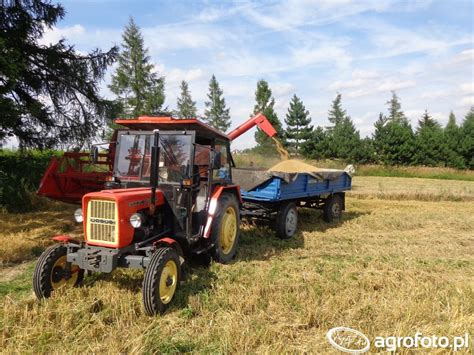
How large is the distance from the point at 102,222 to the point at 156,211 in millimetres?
759

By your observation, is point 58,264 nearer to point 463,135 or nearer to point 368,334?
point 368,334

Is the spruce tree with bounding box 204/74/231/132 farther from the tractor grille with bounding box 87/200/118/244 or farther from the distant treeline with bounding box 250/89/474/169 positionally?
the tractor grille with bounding box 87/200/118/244

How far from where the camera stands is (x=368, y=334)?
11.2 ft

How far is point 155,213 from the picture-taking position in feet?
15.5

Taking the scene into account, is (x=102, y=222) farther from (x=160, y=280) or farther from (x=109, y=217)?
(x=160, y=280)

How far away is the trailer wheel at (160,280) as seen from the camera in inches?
147

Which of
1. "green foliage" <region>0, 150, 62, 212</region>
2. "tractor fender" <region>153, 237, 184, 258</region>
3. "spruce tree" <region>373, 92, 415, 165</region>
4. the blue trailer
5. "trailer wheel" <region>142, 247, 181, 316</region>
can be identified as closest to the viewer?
"trailer wheel" <region>142, 247, 181, 316</region>

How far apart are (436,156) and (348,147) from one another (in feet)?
27.3

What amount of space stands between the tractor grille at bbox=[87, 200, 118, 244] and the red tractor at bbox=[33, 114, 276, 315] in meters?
0.01

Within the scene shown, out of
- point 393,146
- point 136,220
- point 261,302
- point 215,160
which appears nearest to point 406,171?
point 393,146

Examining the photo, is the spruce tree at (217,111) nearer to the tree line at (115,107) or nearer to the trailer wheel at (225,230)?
the tree line at (115,107)

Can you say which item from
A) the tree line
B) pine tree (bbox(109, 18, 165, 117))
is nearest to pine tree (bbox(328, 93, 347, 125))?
the tree line

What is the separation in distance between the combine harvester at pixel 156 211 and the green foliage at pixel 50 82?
383 cm

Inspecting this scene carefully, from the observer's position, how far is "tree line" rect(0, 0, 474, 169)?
879 cm
